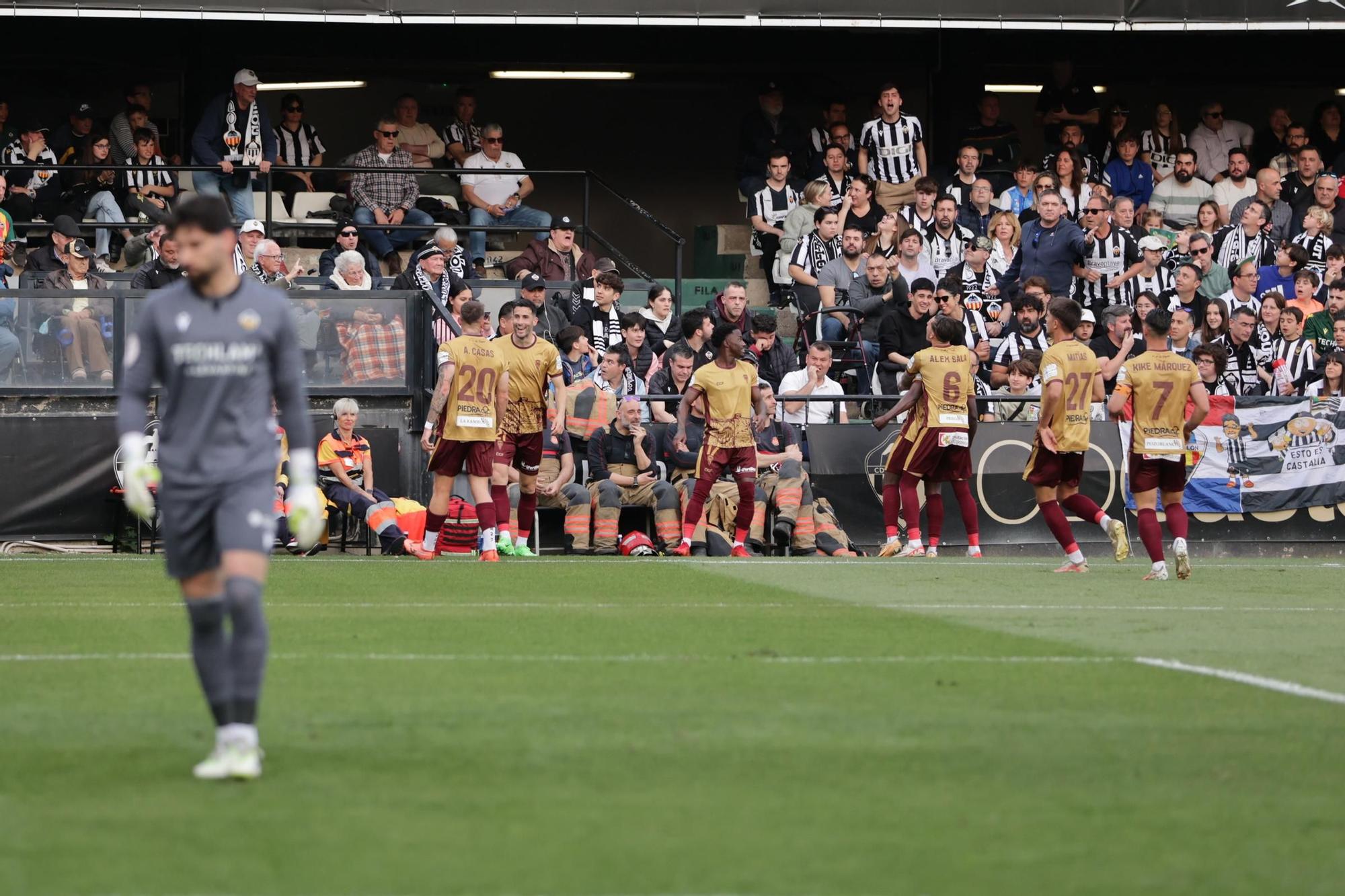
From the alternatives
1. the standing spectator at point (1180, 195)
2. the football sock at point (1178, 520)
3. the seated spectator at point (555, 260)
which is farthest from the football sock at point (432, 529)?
the standing spectator at point (1180, 195)

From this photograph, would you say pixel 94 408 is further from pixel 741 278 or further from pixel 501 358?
pixel 741 278

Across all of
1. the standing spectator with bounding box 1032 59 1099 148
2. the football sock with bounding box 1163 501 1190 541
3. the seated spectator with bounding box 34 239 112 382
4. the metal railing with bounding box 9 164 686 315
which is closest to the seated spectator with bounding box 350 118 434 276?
the metal railing with bounding box 9 164 686 315

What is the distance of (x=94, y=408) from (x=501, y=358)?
5.04 metres

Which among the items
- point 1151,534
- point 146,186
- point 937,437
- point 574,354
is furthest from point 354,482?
point 1151,534

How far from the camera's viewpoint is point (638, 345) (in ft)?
67.8

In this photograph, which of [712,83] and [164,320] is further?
[712,83]

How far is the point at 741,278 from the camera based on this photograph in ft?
84.3

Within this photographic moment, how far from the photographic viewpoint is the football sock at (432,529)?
17.1m

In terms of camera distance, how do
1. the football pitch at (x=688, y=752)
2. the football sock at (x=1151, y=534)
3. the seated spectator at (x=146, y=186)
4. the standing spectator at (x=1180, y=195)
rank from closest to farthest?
1. the football pitch at (x=688, y=752)
2. the football sock at (x=1151, y=534)
3. the seated spectator at (x=146, y=186)
4. the standing spectator at (x=1180, y=195)

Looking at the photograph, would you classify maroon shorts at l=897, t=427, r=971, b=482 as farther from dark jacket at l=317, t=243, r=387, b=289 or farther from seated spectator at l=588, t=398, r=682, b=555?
dark jacket at l=317, t=243, r=387, b=289

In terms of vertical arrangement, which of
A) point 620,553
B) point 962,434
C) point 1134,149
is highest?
point 1134,149

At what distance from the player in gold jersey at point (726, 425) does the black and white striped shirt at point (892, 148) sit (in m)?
6.79

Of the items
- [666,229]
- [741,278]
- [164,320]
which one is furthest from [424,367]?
[164,320]

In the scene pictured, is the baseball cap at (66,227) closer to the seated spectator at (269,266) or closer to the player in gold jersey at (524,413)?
the seated spectator at (269,266)
